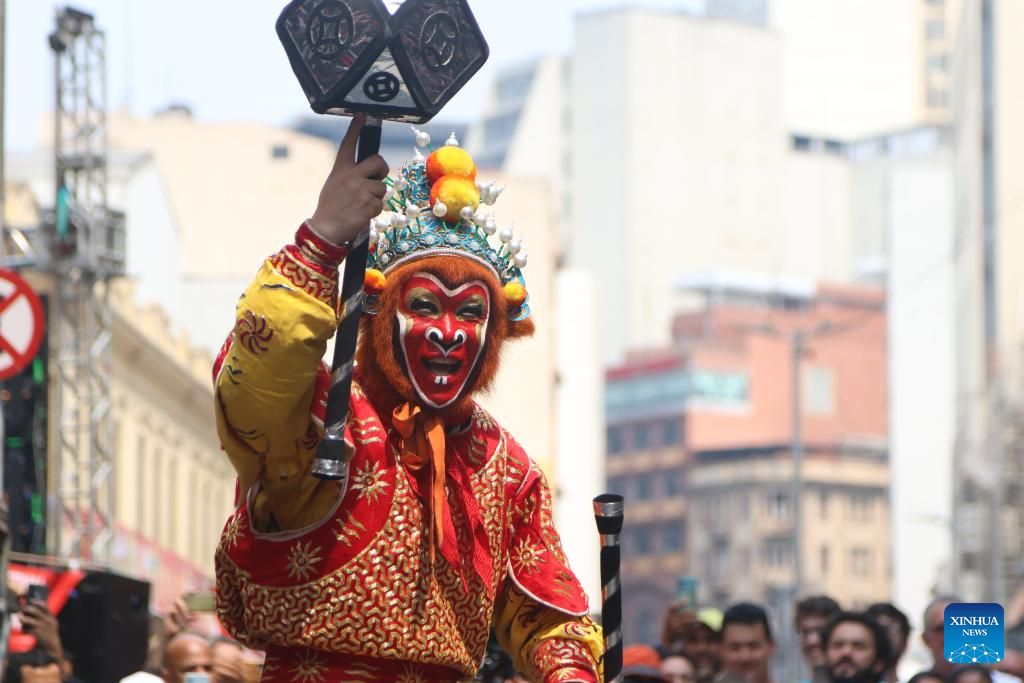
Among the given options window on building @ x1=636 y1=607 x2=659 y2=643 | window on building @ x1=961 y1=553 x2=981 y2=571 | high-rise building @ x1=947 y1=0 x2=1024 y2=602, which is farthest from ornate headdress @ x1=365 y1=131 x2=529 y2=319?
window on building @ x1=636 y1=607 x2=659 y2=643

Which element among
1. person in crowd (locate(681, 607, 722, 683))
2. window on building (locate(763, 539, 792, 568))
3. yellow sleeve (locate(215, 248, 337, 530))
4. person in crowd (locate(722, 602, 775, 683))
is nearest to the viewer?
yellow sleeve (locate(215, 248, 337, 530))

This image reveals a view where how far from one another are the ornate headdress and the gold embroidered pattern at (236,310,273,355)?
22.0 inches

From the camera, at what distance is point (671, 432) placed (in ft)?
364

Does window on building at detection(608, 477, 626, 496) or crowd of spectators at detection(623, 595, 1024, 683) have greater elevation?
window on building at detection(608, 477, 626, 496)

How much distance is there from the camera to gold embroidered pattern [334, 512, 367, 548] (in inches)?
207

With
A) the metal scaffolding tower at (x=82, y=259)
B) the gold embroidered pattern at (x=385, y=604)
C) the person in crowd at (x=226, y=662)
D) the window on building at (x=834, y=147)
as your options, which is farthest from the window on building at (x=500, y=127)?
the gold embroidered pattern at (x=385, y=604)

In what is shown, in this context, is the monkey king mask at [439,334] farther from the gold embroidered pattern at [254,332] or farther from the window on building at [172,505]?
the window on building at [172,505]

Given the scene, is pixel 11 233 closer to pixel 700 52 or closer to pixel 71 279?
pixel 71 279

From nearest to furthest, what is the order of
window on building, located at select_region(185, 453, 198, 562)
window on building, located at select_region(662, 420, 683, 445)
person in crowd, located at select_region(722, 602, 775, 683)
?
person in crowd, located at select_region(722, 602, 775, 683) < window on building, located at select_region(185, 453, 198, 562) < window on building, located at select_region(662, 420, 683, 445)

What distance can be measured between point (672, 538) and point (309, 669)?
4177 inches

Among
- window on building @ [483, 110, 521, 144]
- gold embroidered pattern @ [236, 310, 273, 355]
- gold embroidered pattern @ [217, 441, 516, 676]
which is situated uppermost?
window on building @ [483, 110, 521, 144]

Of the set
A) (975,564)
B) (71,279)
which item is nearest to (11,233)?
(71,279)

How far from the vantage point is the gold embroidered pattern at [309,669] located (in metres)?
5.21

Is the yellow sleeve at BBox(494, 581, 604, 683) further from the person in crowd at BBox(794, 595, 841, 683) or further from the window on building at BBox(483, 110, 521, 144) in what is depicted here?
the window on building at BBox(483, 110, 521, 144)
